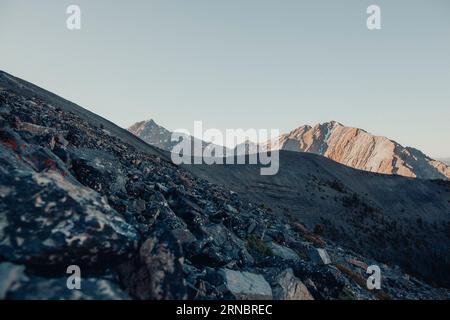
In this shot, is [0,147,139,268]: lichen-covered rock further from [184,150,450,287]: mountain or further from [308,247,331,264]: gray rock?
[184,150,450,287]: mountain

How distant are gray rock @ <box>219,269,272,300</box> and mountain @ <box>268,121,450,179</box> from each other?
13925 centimetres

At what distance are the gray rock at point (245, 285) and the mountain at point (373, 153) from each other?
13925 centimetres

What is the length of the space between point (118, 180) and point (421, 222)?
150 feet

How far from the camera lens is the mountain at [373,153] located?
13650 cm

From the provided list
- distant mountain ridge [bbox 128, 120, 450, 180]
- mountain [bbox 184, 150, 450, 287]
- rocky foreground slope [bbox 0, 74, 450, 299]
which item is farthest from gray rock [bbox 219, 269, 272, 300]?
distant mountain ridge [bbox 128, 120, 450, 180]

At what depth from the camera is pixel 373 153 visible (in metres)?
150

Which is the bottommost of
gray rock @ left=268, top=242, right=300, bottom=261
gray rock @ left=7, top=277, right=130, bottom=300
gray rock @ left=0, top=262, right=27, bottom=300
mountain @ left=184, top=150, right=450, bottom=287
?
mountain @ left=184, top=150, right=450, bottom=287

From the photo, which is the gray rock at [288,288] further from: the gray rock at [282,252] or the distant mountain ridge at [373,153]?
the distant mountain ridge at [373,153]

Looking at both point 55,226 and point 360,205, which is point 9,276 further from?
point 360,205

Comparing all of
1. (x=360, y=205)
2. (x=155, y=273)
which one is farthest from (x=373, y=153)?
(x=155, y=273)

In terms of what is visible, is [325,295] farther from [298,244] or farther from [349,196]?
[349,196]

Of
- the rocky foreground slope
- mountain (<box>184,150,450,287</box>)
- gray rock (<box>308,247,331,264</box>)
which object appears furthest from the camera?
mountain (<box>184,150,450,287</box>)

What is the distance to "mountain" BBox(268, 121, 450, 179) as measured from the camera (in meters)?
136

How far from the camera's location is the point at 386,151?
472 ft
